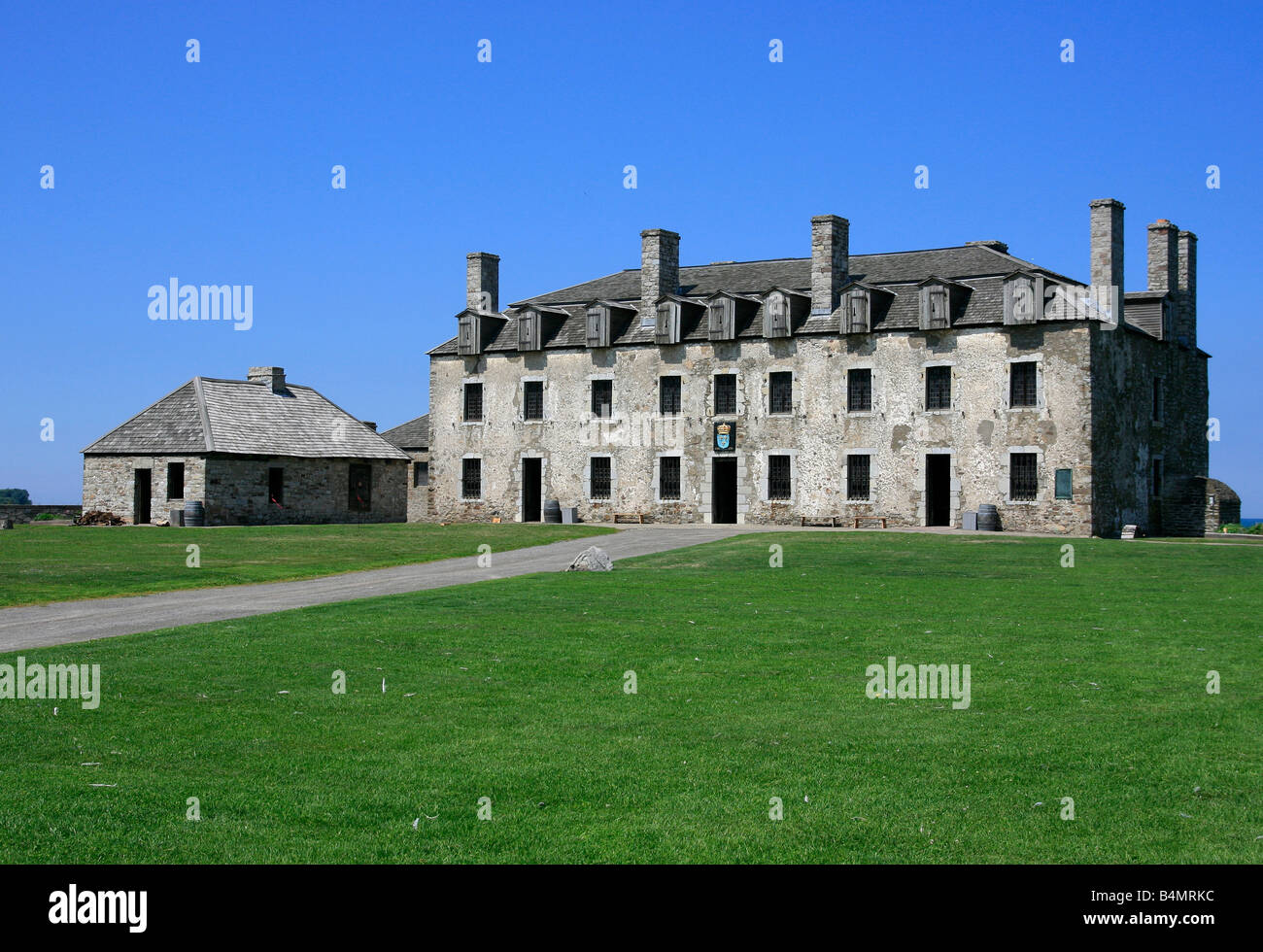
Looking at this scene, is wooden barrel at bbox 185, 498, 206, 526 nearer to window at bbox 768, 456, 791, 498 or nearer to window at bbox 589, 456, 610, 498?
window at bbox 589, 456, 610, 498

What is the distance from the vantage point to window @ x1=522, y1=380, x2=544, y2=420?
177 ft

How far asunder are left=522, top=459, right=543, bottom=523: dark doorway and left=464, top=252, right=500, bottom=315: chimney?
784cm

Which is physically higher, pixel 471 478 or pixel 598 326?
pixel 598 326

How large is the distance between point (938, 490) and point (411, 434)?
34.2 meters

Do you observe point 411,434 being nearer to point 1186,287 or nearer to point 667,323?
point 667,323

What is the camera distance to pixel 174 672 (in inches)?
525

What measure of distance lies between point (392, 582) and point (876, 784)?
18.1m

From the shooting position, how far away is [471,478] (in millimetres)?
55594

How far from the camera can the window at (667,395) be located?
5134cm

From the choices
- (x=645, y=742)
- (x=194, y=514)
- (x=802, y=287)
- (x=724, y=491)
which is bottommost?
(x=645, y=742)

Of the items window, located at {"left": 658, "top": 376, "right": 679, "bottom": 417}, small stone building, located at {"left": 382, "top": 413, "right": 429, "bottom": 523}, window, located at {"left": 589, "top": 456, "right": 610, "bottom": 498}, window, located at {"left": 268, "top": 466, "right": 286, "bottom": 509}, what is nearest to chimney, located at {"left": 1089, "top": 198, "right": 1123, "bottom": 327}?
window, located at {"left": 658, "top": 376, "right": 679, "bottom": 417}

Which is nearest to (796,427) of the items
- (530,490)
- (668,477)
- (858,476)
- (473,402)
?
(858,476)
